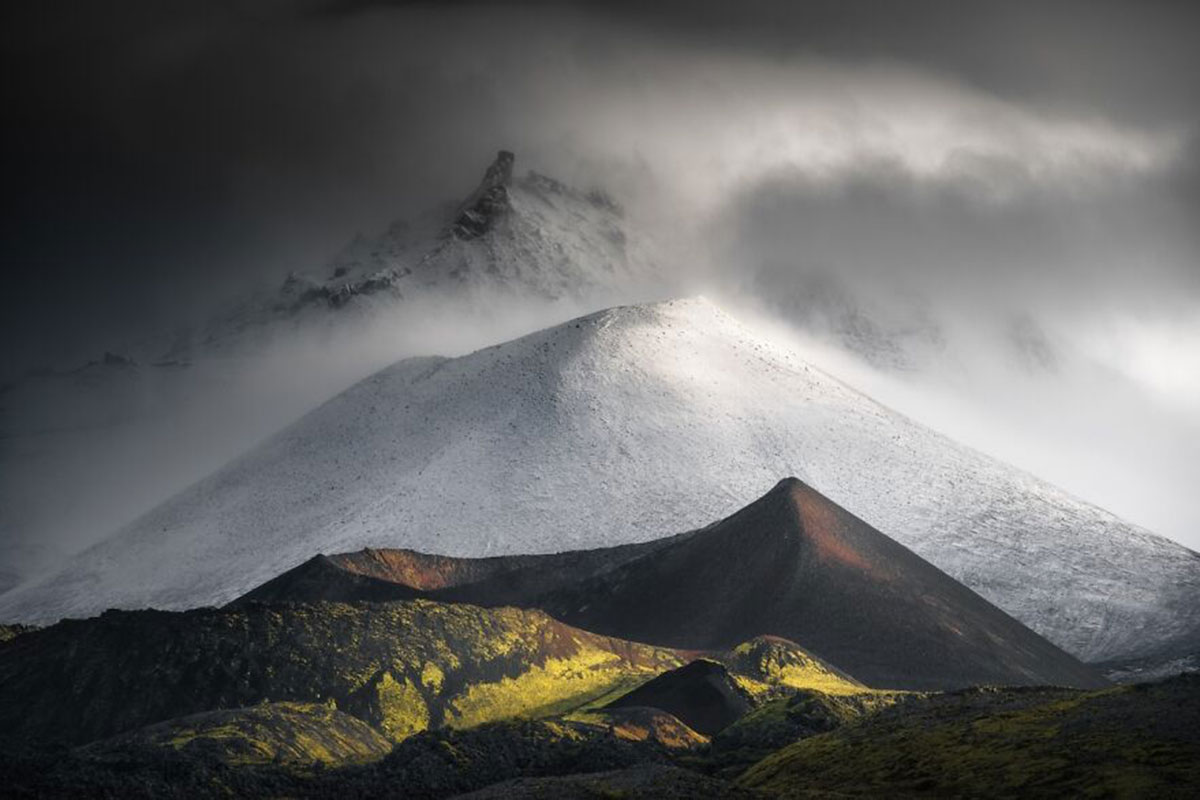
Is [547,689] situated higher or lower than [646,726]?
higher

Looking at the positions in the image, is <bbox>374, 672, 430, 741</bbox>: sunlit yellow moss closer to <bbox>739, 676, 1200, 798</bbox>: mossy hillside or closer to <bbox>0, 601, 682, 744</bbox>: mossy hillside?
<bbox>0, 601, 682, 744</bbox>: mossy hillside

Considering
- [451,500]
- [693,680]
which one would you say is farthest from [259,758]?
[451,500]

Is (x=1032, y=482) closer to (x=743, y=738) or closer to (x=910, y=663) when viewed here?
(x=910, y=663)

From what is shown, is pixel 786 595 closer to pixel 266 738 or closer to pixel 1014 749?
pixel 266 738

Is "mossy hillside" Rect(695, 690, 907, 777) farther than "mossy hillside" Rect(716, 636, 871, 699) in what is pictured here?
No

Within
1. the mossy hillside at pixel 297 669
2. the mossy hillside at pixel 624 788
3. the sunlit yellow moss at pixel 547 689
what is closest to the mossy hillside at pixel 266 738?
the mossy hillside at pixel 297 669

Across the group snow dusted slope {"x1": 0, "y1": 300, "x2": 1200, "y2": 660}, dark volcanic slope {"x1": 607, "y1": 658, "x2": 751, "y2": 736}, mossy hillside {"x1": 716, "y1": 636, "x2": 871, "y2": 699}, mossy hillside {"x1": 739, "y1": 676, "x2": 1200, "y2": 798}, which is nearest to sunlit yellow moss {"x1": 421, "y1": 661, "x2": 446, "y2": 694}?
dark volcanic slope {"x1": 607, "y1": 658, "x2": 751, "y2": 736}

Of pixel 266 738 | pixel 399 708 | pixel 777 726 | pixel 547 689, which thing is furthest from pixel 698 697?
pixel 266 738

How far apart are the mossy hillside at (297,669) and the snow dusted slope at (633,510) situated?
6174 cm

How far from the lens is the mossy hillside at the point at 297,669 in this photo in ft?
271

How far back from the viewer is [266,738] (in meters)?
65.2

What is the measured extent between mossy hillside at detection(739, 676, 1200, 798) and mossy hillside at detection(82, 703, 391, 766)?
22551 millimetres

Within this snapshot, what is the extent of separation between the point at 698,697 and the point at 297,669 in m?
25.6

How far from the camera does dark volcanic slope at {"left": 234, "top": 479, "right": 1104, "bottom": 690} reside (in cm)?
10538
